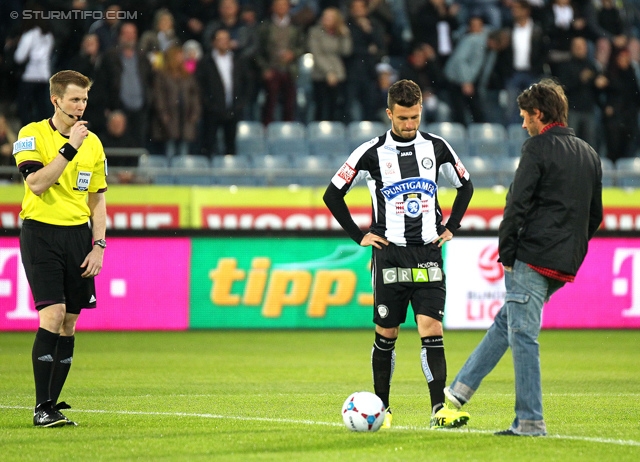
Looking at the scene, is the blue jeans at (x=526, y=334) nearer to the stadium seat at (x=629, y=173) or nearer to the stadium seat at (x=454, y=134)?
the stadium seat at (x=629, y=173)

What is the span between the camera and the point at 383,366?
7.60 metres

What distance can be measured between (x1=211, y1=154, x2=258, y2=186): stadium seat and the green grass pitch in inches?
114

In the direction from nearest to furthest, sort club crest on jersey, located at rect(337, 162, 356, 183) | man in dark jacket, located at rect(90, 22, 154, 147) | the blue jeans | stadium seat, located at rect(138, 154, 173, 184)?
1. the blue jeans
2. club crest on jersey, located at rect(337, 162, 356, 183)
3. stadium seat, located at rect(138, 154, 173, 184)
4. man in dark jacket, located at rect(90, 22, 154, 147)

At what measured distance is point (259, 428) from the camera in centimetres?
727

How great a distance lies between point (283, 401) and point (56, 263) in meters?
2.36

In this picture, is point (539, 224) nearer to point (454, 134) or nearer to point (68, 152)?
point (68, 152)

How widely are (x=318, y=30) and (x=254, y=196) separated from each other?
3.49m

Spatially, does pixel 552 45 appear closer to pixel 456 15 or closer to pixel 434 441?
pixel 456 15

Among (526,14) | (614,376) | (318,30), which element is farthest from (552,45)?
(614,376)

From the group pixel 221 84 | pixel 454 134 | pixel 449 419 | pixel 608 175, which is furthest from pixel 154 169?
pixel 449 419

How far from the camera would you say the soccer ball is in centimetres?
692

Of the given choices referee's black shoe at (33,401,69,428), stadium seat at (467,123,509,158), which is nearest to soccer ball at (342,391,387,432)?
referee's black shoe at (33,401,69,428)

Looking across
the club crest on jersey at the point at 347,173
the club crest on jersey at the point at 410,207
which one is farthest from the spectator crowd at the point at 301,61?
the club crest on jersey at the point at 410,207

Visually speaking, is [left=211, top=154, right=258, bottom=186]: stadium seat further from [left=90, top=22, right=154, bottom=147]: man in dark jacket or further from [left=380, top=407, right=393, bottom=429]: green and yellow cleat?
[left=380, top=407, right=393, bottom=429]: green and yellow cleat
